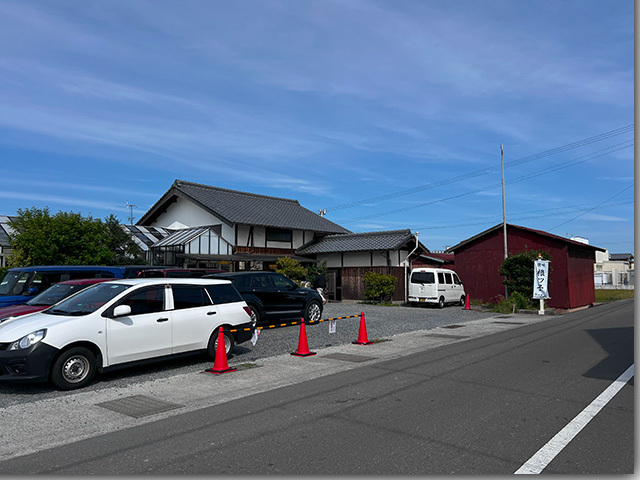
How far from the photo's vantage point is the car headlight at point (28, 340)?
741cm

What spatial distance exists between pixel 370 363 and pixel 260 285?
560cm

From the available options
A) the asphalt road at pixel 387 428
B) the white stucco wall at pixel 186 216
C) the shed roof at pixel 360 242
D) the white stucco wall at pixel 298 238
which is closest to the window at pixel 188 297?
the asphalt road at pixel 387 428

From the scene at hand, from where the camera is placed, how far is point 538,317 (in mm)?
20922

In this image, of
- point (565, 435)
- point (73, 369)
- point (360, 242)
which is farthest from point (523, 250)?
point (73, 369)

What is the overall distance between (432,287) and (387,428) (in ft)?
66.8

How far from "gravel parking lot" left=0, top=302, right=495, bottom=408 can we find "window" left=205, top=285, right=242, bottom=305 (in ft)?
4.13

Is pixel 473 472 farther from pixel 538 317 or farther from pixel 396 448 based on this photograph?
pixel 538 317

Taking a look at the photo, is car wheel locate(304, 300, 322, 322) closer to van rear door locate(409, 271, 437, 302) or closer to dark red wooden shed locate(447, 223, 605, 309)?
van rear door locate(409, 271, 437, 302)

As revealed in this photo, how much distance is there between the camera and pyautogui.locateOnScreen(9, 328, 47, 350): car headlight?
741cm

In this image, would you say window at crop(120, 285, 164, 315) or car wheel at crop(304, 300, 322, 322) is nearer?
window at crop(120, 285, 164, 315)

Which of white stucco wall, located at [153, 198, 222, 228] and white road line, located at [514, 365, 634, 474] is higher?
white stucco wall, located at [153, 198, 222, 228]

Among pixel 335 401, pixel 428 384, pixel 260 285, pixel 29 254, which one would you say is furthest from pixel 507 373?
pixel 29 254

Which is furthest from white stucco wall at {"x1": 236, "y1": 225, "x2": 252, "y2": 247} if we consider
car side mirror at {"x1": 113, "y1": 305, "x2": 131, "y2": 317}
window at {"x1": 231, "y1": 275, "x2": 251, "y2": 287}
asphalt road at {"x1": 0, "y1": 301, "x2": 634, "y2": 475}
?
car side mirror at {"x1": 113, "y1": 305, "x2": 131, "y2": 317}

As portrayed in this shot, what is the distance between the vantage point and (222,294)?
1050cm
